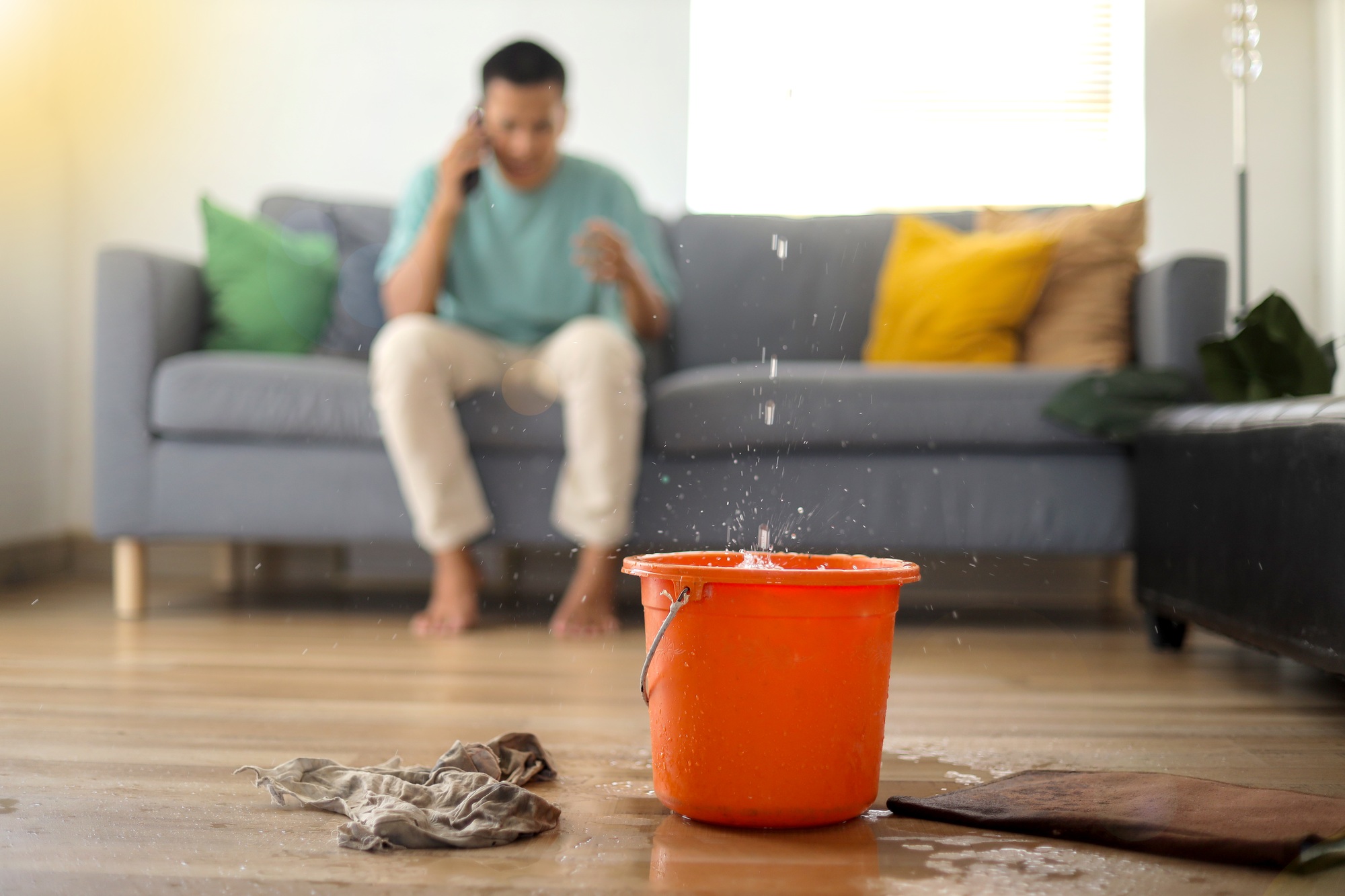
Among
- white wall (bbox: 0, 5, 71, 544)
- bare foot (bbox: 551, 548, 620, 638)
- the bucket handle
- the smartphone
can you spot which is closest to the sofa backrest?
the smartphone

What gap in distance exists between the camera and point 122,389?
2.18 meters

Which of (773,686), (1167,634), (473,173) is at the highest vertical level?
(473,173)

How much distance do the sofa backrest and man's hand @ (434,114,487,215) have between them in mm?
679

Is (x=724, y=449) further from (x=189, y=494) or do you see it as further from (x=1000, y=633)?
(x=189, y=494)

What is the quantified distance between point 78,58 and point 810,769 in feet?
10.1

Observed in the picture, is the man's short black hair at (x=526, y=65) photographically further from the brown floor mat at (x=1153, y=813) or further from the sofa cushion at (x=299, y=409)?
the brown floor mat at (x=1153, y=813)

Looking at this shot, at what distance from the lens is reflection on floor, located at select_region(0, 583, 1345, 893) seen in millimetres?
789

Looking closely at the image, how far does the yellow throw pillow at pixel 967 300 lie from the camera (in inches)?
94.2

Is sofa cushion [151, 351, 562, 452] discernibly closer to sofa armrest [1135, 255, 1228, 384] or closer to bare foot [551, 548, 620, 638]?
bare foot [551, 548, 620, 638]

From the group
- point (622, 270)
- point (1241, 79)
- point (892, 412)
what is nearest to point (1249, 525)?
point (892, 412)

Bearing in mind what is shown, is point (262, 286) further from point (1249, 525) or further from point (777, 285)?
point (1249, 525)

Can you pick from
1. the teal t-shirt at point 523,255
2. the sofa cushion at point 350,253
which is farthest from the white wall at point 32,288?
the teal t-shirt at point 523,255

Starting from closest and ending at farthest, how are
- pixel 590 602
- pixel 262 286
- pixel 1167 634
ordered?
pixel 1167 634, pixel 590 602, pixel 262 286

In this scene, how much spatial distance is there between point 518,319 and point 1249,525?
141cm
